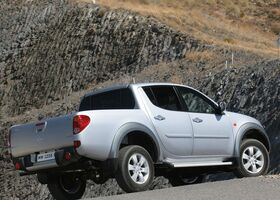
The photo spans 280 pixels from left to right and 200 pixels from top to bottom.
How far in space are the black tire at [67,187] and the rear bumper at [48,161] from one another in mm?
780

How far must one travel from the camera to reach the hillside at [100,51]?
32.3m

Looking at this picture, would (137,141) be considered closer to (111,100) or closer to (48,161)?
(111,100)

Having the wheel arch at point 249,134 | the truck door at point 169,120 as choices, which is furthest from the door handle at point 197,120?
the wheel arch at point 249,134

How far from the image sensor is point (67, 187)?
12.2 m

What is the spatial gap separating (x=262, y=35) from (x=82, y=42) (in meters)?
13.7

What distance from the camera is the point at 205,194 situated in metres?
10.3

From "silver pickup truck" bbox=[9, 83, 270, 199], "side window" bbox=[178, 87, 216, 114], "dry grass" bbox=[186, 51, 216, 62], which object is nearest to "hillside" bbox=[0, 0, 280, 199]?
"dry grass" bbox=[186, 51, 216, 62]

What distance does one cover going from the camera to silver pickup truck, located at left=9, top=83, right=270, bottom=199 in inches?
425

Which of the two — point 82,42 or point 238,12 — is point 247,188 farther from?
point 238,12

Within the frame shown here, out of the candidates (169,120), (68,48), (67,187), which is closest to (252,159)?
(169,120)

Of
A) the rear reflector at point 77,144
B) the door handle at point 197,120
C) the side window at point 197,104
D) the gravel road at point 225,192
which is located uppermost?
the side window at point 197,104

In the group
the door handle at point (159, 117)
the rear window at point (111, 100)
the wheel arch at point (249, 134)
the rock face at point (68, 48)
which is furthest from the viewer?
the rock face at point (68, 48)

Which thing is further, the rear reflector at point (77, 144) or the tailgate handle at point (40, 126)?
the tailgate handle at point (40, 126)

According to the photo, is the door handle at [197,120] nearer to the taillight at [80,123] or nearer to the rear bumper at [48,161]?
the taillight at [80,123]
